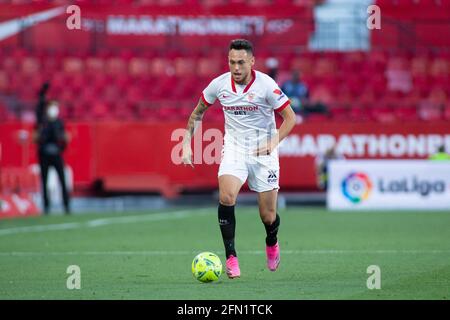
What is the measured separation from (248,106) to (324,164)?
1348cm

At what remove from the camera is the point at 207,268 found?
34.0 feet

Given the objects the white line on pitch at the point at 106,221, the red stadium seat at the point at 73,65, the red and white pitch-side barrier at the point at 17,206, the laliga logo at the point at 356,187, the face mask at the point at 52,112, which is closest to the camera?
the white line on pitch at the point at 106,221

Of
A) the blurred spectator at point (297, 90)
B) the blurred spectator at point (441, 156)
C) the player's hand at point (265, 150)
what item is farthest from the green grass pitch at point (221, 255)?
the blurred spectator at point (297, 90)

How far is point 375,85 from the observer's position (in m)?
28.2

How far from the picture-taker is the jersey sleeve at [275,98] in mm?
10797

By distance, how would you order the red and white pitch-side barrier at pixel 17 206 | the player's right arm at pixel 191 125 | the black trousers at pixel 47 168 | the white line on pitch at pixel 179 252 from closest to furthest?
1. the player's right arm at pixel 191 125
2. the white line on pitch at pixel 179 252
3. the red and white pitch-side barrier at pixel 17 206
4. the black trousers at pixel 47 168

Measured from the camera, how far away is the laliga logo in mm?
22878

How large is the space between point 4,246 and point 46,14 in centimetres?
1567

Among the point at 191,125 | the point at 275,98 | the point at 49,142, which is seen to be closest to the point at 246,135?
the point at 275,98

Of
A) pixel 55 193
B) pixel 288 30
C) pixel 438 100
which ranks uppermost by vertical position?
pixel 288 30

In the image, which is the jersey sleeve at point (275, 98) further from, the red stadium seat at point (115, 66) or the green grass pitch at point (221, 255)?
the red stadium seat at point (115, 66)

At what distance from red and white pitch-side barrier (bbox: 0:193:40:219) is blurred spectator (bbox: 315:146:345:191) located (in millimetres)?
6521
